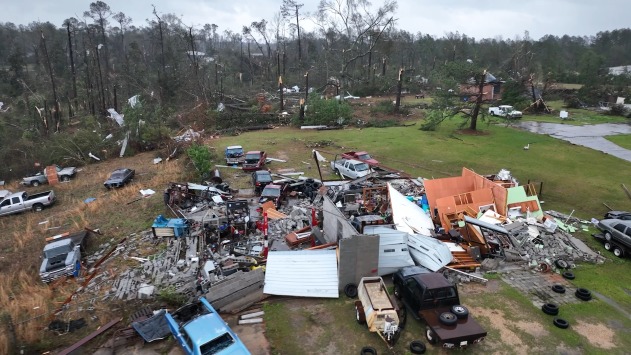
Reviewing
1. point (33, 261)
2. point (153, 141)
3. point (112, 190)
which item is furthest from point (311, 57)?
point (33, 261)

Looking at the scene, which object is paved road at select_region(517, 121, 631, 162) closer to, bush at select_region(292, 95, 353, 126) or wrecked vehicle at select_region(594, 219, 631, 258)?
wrecked vehicle at select_region(594, 219, 631, 258)

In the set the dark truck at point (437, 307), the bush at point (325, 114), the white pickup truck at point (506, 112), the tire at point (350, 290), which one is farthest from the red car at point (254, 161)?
the white pickup truck at point (506, 112)

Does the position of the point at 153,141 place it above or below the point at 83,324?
above

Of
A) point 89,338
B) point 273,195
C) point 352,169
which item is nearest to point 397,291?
point 89,338

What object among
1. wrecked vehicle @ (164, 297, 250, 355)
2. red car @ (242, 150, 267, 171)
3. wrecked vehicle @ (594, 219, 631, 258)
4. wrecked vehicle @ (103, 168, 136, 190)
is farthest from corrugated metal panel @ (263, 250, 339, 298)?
wrecked vehicle @ (103, 168, 136, 190)

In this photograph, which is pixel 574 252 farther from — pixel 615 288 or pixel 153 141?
pixel 153 141

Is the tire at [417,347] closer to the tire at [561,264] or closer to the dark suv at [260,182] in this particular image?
the tire at [561,264]
